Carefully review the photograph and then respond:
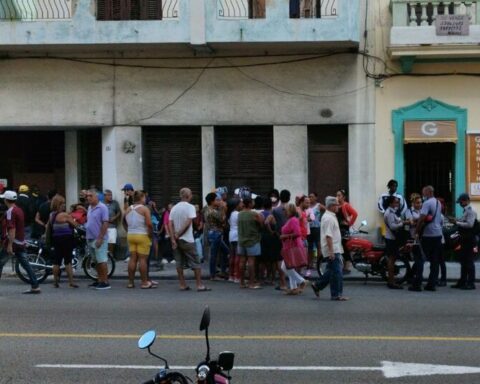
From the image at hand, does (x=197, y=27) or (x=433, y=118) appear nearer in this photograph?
(x=197, y=27)

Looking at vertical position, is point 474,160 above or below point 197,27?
below

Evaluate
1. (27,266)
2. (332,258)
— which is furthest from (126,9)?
(332,258)

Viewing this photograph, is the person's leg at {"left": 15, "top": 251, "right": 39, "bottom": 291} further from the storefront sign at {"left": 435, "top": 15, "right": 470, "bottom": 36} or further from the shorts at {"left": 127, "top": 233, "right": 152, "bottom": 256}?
the storefront sign at {"left": 435, "top": 15, "right": 470, "bottom": 36}

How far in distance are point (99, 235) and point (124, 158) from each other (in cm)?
541

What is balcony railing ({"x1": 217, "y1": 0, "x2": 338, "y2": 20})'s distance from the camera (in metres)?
17.8

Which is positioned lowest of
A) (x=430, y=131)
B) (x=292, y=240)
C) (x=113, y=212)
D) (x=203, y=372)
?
(x=292, y=240)

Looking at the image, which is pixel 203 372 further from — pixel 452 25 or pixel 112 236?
pixel 452 25

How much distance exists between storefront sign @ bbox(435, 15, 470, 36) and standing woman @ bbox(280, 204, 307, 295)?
22.7 feet

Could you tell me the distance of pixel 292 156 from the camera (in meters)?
18.1

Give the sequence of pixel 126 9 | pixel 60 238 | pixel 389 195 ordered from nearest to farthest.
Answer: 1. pixel 60 238
2. pixel 389 195
3. pixel 126 9

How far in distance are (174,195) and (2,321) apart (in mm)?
8847

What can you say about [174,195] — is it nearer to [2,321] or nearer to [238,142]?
[238,142]

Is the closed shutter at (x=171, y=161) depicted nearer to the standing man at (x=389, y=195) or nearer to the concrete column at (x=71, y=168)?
the concrete column at (x=71, y=168)

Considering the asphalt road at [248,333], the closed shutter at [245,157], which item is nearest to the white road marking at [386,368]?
the asphalt road at [248,333]
